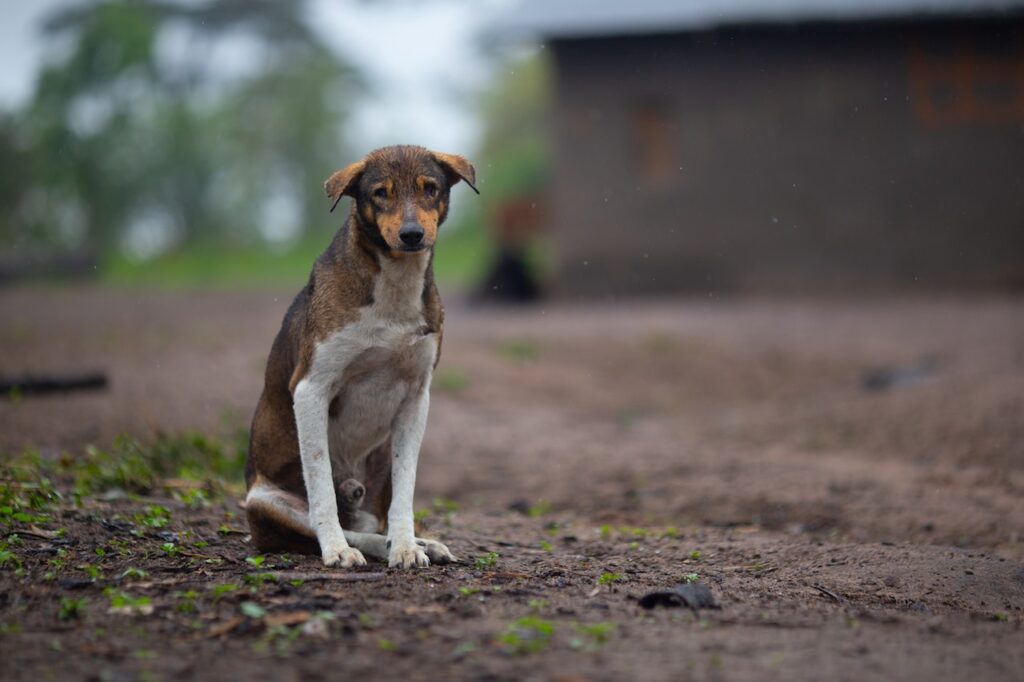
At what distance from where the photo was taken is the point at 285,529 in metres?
5.02

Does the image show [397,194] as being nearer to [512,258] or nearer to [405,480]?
[405,480]

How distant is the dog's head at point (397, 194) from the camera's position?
4691 mm

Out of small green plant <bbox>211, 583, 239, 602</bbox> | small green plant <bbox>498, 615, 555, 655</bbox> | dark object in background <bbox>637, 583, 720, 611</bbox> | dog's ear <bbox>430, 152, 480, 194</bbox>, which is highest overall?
dog's ear <bbox>430, 152, 480, 194</bbox>

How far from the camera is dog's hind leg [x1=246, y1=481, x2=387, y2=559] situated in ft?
16.4

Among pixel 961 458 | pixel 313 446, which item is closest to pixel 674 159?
pixel 961 458

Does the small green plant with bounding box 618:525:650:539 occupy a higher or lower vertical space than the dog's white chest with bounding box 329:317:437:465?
lower

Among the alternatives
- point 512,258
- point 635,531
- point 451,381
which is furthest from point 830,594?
point 512,258

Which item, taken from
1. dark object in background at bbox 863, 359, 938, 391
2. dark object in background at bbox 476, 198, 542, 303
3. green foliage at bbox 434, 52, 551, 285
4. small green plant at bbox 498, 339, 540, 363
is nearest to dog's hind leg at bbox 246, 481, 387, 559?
dark object in background at bbox 863, 359, 938, 391

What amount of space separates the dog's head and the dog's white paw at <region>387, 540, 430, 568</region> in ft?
3.80

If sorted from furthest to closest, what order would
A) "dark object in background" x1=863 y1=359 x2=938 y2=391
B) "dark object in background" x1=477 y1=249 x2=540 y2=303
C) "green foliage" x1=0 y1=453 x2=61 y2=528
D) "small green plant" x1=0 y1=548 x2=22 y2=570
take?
1. "dark object in background" x1=477 y1=249 x2=540 y2=303
2. "dark object in background" x1=863 y1=359 x2=938 y2=391
3. "green foliage" x1=0 y1=453 x2=61 y2=528
4. "small green plant" x1=0 y1=548 x2=22 y2=570

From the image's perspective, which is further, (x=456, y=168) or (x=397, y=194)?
(x=456, y=168)

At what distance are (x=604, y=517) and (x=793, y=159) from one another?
40.7 ft

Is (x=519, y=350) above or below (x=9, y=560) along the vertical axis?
above

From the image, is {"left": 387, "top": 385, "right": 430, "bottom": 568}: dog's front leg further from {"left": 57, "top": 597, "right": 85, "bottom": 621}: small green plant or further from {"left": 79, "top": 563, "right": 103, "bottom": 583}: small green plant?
{"left": 57, "top": 597, "right": 85, "bottom": 621}: small green plant
